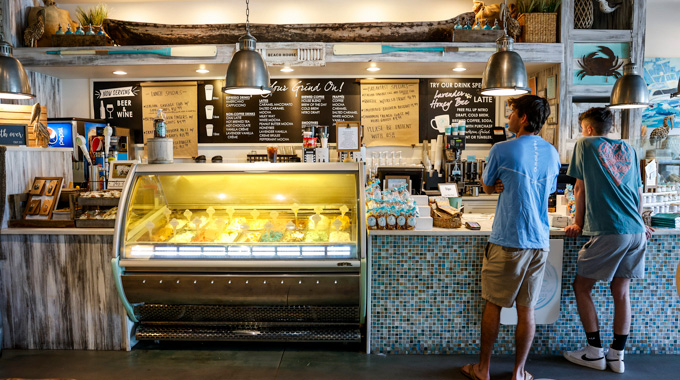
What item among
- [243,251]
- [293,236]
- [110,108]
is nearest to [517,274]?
[293,236]

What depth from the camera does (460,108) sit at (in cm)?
632

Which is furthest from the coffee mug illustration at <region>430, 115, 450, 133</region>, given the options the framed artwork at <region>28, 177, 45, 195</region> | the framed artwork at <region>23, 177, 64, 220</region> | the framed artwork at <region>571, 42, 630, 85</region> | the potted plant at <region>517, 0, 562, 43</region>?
the framed artwork at <region>28, 177, 45, 195</region>

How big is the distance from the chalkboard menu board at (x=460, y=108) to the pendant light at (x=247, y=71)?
340 centimetres

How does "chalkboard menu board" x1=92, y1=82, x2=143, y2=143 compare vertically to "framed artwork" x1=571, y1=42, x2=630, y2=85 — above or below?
below

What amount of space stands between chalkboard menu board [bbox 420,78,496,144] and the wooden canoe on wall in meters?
0.94

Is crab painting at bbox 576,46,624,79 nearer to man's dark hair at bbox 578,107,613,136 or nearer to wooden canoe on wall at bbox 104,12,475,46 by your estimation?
wooden canoe on wall at bbox 104,12,475,46

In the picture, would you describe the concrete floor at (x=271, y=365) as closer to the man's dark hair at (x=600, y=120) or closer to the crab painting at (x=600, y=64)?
the man's dark hair at (x=600, y=120)

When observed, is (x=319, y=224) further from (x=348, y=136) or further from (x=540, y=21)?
(x=540, y=21)

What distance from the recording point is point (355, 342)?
144 inches

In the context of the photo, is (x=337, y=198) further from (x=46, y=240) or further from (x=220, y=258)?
(x=46, y=240)

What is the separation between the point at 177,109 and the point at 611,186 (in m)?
5.21

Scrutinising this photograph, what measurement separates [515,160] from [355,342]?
1.80m

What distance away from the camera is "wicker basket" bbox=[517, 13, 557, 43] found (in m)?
5.29

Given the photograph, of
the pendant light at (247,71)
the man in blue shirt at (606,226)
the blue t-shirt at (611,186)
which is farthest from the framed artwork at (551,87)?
the pendant light at (247,71)
